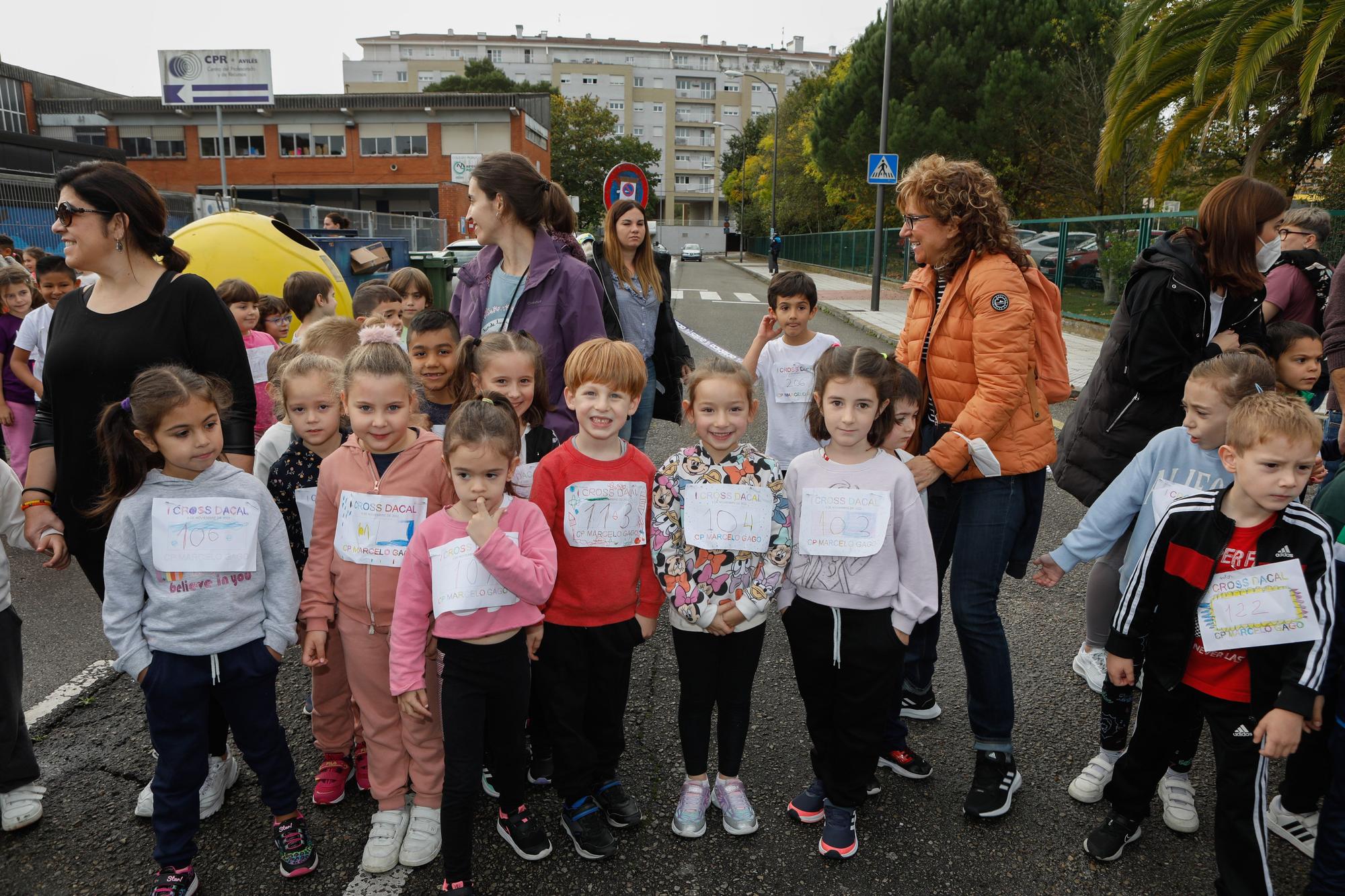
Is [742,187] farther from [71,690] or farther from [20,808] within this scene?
[20,808]

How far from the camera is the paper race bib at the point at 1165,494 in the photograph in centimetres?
277

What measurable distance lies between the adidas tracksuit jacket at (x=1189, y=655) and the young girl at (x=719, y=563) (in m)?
1.09

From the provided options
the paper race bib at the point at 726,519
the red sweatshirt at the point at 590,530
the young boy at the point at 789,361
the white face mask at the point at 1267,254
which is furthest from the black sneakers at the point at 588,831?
the white face mask at the point at 1267,254

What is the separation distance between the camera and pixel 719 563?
8.82ft

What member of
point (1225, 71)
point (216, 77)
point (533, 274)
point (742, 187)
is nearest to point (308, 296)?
point (533, 274)

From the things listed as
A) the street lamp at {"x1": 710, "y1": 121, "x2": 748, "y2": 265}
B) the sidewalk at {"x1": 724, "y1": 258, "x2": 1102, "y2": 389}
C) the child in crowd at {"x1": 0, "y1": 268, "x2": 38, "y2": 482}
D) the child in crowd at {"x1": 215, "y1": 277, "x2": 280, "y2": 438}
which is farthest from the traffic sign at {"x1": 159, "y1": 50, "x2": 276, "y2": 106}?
the street lamp at {"x1": 710, "y1": 121, "x2": 748, "y2": 265}

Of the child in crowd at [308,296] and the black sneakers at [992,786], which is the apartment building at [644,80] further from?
the black sneakers at [992,786]

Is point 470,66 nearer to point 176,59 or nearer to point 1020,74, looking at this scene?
point 176,59

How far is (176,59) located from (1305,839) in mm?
30232

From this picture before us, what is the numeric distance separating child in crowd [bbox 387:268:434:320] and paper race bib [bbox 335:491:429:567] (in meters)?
3.10

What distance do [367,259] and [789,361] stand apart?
653 centimetres

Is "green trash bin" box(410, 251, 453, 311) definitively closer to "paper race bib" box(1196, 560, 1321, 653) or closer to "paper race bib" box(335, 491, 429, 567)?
"paper race bib" box(335, 491, 429, 567)

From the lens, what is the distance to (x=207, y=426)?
252cm

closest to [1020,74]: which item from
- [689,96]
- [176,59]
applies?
[176,59]
